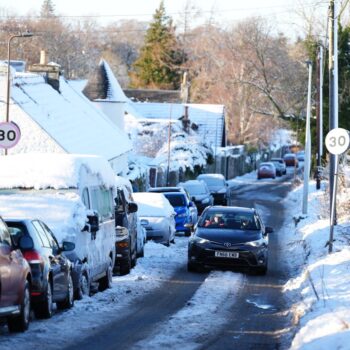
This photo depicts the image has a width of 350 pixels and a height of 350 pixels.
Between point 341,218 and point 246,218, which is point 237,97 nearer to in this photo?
point 341,218

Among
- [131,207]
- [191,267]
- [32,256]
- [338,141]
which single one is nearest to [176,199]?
[131,207]

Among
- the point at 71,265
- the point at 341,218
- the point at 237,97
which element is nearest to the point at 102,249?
the point at 71,265

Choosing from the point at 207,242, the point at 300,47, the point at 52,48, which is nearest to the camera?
the point at 207,242

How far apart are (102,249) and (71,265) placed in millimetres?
2694

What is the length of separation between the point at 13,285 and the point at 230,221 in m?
12.3

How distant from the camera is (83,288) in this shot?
1598cm

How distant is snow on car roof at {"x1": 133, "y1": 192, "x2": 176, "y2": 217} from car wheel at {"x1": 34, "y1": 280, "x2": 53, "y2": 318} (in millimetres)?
15537

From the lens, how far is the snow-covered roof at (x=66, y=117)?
38216 mm

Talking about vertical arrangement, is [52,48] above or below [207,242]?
above

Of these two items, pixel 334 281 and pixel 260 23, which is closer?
pixel 334 281

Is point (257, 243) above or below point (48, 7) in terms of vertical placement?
below

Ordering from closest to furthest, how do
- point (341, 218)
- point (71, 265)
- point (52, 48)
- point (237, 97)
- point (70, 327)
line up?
point (70, 327) → point (71, 265) → point (341, 218) → point (237, 97) → point (52, 48)

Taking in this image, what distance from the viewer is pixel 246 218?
77.0 feet

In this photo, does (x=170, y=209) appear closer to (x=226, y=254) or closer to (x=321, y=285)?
(x=226, y=254)
